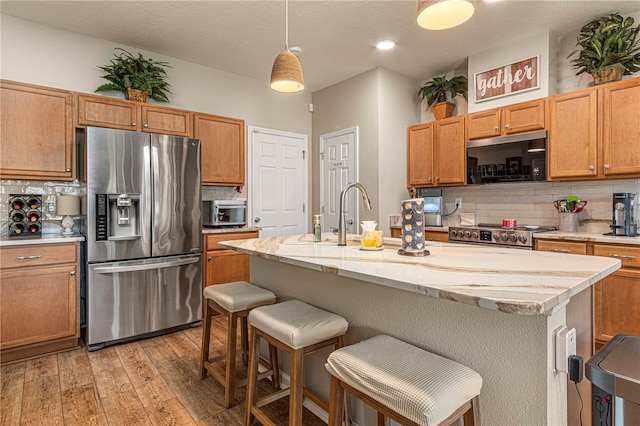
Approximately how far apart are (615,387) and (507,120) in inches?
128

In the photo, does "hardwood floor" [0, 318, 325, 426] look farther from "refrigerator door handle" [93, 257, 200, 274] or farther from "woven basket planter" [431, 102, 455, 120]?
"woven basket planter" [431, 102, 455, 120]

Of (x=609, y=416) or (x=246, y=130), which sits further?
(x=246, y=130)

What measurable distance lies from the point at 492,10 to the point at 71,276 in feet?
13.9

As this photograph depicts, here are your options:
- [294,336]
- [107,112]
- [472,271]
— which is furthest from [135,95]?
[472,271]

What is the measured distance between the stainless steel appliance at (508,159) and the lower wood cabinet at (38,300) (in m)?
3.96

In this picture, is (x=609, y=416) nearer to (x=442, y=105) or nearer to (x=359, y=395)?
(x=359, y=395)

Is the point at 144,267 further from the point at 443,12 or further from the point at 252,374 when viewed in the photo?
the point at 443,12

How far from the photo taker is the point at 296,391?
1.55m

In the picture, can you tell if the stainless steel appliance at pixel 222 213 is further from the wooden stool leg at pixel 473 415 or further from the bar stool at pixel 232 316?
the wooden stool leg at pixel 473 415

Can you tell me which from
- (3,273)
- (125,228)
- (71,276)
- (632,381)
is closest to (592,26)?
(632,381)

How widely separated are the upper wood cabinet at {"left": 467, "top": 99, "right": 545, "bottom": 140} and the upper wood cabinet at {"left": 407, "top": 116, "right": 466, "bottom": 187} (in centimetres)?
15

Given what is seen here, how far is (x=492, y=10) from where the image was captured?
3.10 m

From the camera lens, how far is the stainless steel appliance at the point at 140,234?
9.65 ft

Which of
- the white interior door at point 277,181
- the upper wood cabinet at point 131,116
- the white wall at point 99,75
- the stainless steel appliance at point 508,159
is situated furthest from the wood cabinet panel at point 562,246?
the upper wood cabinet at point 131,116
